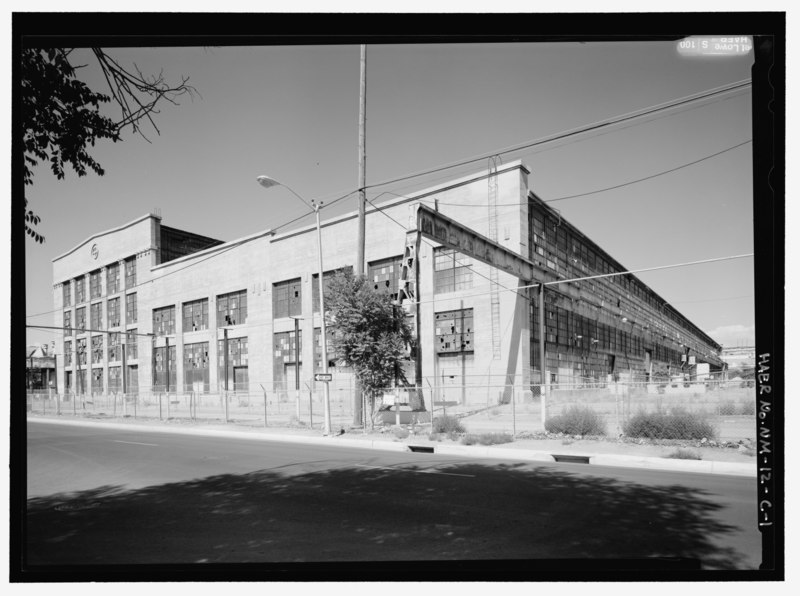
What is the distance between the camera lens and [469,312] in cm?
3241

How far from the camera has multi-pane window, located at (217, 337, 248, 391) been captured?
44228 mm

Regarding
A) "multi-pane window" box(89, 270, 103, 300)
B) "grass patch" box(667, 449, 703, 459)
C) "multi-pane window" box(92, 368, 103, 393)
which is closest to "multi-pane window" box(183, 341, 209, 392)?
"multi-pane window" box(92, 368, 103, 393)

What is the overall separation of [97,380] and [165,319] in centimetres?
703

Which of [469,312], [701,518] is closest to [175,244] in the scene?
[469,312]

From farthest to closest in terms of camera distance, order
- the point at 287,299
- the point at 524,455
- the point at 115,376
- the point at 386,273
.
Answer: the point at 287,299 < the point at 115,376 < the point at 386,273 < the point at 524,455

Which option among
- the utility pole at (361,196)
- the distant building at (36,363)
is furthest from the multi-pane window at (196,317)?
the utility pole at (361,196)

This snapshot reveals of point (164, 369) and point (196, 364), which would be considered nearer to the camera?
point (164, 369)

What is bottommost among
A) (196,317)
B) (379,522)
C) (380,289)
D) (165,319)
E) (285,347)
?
(285,347)

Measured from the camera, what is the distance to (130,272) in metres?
22.8

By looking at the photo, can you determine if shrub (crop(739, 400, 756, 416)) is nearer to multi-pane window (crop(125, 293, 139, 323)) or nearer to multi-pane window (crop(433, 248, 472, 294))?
multi-pane window (crop(433, 248, 472, 294))

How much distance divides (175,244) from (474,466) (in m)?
23.1

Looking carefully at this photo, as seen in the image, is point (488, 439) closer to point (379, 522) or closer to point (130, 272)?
point (379, 522)

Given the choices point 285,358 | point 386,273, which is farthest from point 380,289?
point 285,358

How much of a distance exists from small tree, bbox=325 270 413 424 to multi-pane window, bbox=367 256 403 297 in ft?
37.1
